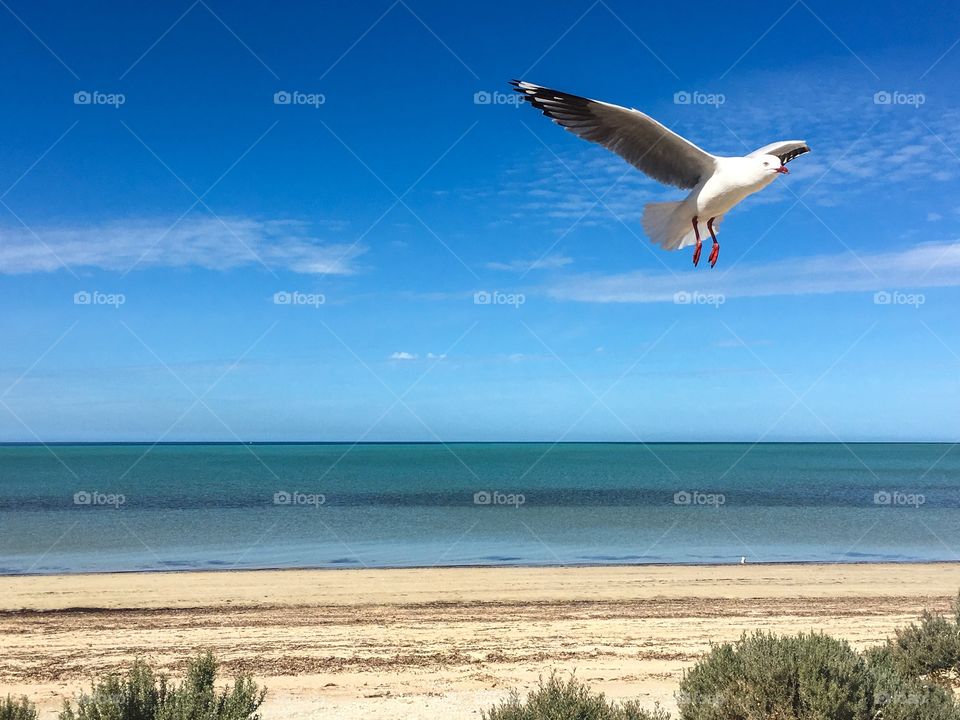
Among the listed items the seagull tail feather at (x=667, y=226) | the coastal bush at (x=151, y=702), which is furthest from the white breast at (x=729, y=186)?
the coastal bush at (x=151, y=702)

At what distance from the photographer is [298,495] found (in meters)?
50.5

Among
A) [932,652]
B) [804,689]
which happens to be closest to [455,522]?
[932,652]

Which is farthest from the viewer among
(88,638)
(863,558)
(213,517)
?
(213,517)

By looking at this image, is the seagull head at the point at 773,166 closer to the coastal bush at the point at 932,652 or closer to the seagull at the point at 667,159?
the seagull at the point at 667,159

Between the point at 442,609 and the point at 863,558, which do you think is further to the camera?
the point at 863,558

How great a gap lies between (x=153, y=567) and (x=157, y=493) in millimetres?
32212

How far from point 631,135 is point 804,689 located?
4708mm

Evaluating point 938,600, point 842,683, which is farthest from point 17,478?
point 842,683

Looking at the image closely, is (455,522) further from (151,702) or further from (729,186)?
(729,186)

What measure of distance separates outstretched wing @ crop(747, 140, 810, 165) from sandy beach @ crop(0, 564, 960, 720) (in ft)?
25.7

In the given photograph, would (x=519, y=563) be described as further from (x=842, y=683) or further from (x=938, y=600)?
(x=842, y=683)

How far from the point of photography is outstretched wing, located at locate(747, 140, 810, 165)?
A: 2406 mm

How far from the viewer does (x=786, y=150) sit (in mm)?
2504

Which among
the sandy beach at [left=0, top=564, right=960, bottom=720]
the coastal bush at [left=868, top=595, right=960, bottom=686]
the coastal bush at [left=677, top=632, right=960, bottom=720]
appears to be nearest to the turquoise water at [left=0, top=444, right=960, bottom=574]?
the sandy beach at [left=0, top=564, right=960, bottom=720]
